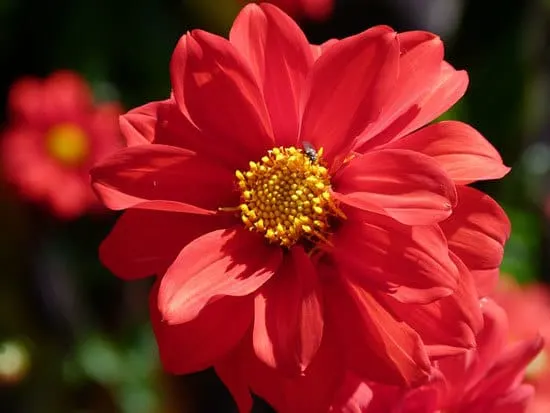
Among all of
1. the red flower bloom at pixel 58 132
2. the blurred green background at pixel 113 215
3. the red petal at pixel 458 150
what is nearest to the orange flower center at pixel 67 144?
the red flower bloom at pixel 58 132

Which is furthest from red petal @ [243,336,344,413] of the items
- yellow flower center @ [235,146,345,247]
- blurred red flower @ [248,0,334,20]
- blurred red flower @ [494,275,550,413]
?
blurred red flower @ [248,0,334,20]

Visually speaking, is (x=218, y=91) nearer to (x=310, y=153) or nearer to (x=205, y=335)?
(x=310, y=153)

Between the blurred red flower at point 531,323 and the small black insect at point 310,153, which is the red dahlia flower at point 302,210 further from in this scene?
the blurred red flower at point 531,323

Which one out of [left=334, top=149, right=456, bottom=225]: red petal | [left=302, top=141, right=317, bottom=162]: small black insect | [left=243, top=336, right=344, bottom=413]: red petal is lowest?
[left=243, top=336, right=344, bottom=413]: red petal

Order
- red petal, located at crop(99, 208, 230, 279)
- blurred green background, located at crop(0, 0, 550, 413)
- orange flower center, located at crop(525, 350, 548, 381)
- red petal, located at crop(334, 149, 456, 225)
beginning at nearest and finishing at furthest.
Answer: red petal, located at crop(334, 149, 456, 225), red petal, located at crop(99, 208, 230, 279), orange flower center, located at crop(525, 350, 548, 381), blurred green background, located at crop(0, 0, 550, 413)

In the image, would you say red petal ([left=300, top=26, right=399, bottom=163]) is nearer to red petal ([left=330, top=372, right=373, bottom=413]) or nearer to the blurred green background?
red petal ([left=330, top=372, right=373, bottom=413])
